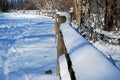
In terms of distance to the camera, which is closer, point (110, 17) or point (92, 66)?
point (92, 66)

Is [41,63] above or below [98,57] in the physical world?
below

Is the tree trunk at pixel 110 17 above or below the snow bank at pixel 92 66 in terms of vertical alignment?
below

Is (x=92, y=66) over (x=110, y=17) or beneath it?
over

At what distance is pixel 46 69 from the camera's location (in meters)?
7.26

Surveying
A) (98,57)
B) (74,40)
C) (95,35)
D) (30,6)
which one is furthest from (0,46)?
(30,6)

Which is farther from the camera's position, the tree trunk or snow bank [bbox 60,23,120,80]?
the tree trunk

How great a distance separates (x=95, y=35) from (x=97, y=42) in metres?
0.53

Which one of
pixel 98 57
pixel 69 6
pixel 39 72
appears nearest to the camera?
pixel 98 57

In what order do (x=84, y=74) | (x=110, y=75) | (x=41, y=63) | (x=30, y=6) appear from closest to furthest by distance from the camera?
(x=110, y=75) → (x=84, y=74) → (x=41, y=63) → (x=30, y=6)

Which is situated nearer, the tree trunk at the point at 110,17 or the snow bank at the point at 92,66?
the snow bank at the point at 92,66

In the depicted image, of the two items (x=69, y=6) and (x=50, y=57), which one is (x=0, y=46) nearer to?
(x=50, y=57)

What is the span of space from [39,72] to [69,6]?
18632mm

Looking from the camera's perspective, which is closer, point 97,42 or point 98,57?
point 98,57

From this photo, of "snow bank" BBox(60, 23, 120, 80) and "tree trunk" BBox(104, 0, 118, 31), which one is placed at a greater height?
"snow bank" BBox(60, 23, 120, 80)
